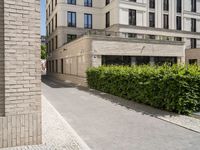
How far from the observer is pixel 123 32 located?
29453mm

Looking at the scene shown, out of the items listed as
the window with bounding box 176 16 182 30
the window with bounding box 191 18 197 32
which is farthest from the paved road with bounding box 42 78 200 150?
the window with bounding box 191 18 197 32

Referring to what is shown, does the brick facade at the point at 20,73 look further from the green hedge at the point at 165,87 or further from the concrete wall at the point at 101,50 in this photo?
the concrete wall at the point at 101,50

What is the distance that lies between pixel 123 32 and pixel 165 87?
2026 centimetres

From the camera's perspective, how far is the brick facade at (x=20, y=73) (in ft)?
17.6

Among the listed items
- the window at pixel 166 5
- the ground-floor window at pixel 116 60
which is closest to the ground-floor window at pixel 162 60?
the ground-floor window at pixel 116 60

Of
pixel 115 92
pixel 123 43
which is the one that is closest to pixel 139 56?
pixel 123 43

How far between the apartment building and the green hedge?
948 cm

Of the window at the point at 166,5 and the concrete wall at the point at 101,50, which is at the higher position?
the window at the point at 166,5

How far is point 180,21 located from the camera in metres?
35.5

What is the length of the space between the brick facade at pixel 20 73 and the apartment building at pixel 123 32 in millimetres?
16300

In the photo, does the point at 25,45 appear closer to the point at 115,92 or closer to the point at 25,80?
the point at 25,80

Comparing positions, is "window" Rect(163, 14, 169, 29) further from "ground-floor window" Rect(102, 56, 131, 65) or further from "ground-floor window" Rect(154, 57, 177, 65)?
"ground-floor window" Rect(102, 56, 131, 65)

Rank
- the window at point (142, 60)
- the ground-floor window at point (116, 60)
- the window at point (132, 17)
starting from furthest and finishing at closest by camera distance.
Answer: the window at point (132, 17) → the window at point (142, 60) → the ground-floor window at point (116, 60)

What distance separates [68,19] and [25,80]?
28.8 metres
